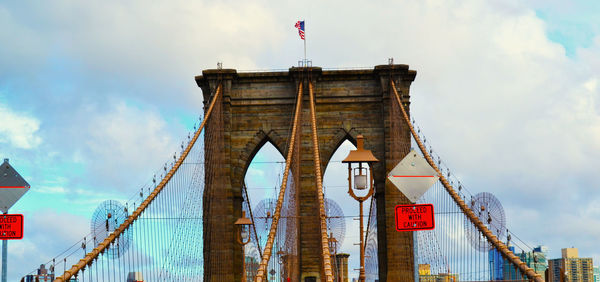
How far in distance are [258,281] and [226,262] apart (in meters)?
28.7

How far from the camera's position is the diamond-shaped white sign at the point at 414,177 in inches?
614

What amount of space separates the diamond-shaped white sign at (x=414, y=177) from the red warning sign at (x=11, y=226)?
8369mm

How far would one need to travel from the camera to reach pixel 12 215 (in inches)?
751

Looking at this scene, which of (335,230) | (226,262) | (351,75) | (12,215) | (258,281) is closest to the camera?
(258,281)

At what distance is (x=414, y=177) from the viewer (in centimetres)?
1569

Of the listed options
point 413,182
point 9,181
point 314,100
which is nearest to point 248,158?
point 314,100

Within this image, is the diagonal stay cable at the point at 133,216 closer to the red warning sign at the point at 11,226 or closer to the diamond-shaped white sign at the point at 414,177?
the red warning sign at the point at 11,226

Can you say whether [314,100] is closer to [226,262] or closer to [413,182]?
[226,262]

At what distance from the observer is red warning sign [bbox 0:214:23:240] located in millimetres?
18797

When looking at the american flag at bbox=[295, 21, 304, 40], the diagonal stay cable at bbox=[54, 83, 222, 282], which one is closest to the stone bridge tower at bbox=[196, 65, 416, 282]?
the diagonal stay cable at bbox=[54, 83, 222, 282]

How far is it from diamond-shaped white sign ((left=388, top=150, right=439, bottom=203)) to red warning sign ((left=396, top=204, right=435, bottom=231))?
333 mm

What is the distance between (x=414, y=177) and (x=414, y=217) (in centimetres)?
81

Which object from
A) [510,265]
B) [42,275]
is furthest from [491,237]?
[42,275]

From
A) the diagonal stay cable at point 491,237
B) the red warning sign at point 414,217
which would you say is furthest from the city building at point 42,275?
the diagonal stay cable at point 491,237
